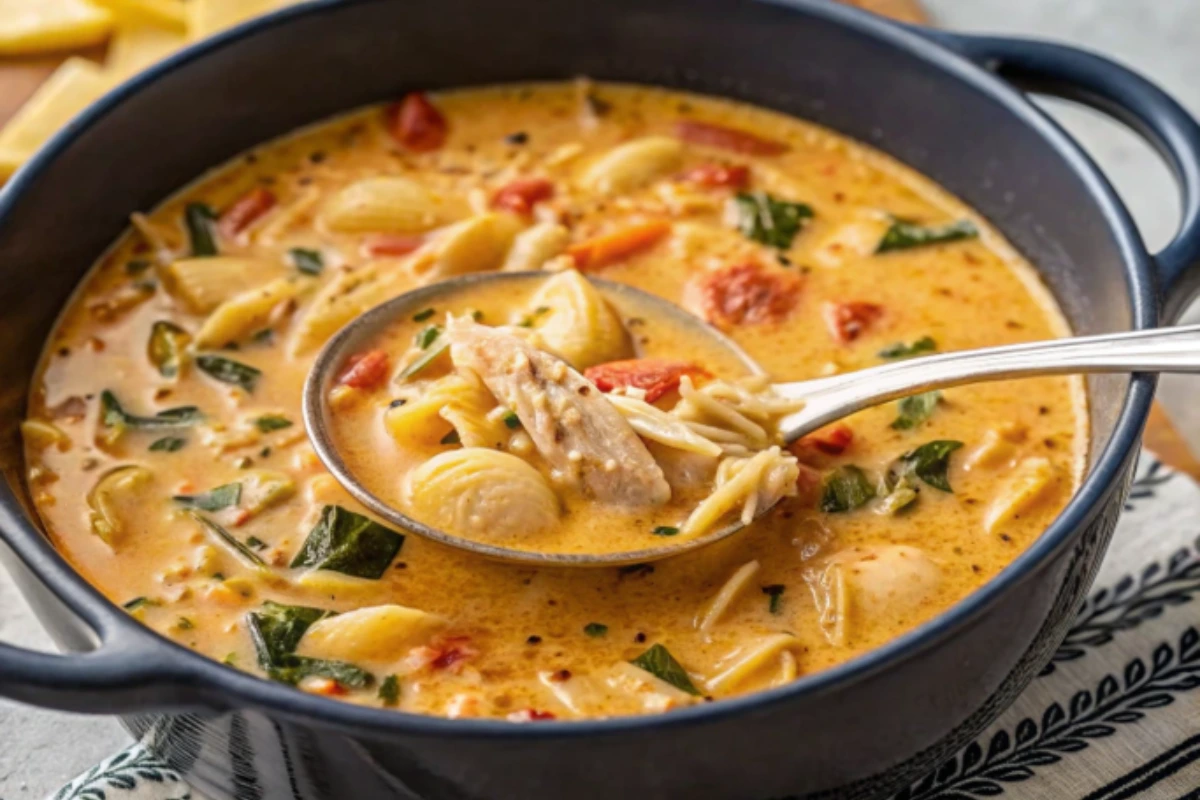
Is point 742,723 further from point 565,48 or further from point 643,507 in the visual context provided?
point 565,48

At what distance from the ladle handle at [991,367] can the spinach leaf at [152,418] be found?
127 centimetres

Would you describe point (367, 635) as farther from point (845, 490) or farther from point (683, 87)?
point (683, 87)

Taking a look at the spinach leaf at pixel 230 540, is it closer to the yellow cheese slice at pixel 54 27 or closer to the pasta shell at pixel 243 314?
the pasta shell at pixel 243 314

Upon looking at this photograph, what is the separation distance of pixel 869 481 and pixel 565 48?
5.80ft

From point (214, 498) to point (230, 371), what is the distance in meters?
0.39

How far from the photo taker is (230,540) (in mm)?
2930

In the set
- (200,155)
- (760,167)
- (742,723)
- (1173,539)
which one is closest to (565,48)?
(760,167)

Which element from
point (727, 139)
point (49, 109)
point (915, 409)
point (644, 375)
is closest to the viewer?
point (644, 375)

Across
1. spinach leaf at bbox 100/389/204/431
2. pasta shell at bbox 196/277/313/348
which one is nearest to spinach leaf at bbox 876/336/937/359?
pasta shell at bbox 196/277/313/348

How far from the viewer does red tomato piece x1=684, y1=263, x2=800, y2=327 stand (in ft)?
11.5

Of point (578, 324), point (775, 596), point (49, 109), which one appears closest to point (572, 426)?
point (578, 324)

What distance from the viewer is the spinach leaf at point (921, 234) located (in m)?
3.73

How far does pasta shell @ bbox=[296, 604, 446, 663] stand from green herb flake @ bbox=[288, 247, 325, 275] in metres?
1.16

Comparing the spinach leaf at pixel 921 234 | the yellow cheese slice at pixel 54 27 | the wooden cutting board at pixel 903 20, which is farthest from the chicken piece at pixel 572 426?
the yellow cheese slice at pixel 54 27
